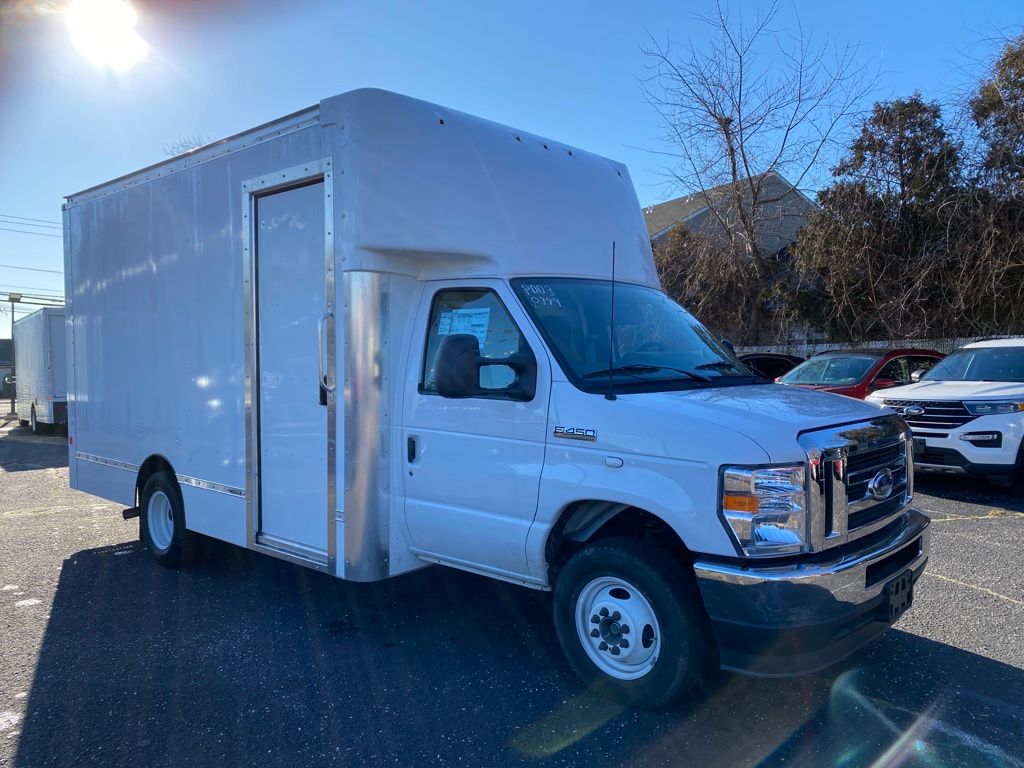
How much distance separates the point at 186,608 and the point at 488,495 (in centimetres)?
266

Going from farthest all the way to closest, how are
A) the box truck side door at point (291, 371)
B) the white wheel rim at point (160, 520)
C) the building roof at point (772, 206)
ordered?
the building roof at point (772, 206) → the white wheel rim at point (160, 520) → the box truck side door at point (291, 371)

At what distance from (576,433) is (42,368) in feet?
61.5

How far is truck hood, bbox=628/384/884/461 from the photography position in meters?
3.32

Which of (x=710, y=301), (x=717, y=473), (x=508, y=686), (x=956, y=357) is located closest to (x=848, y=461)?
(x=717, y=473)

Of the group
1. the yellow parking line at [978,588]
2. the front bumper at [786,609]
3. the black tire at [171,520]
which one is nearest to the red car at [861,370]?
the yellow parking line at [978,588]

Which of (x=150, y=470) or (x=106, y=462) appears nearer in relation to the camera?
(x=150, y=470)

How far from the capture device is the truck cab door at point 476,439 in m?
4.02

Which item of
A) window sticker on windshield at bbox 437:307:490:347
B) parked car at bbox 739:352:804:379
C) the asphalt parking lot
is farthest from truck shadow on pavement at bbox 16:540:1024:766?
parked car at bbox 739:352:804:379

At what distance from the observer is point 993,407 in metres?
8.30

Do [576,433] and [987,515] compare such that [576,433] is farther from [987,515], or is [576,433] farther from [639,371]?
[987,515]

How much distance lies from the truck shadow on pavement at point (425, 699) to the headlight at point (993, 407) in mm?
4795

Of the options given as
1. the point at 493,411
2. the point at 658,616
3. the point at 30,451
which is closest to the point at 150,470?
the point at 493,411

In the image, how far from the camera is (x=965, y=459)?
8352 mm

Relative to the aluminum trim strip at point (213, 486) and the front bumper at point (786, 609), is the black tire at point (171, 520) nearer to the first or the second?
the aluminum trim strip at point (213, 486)
